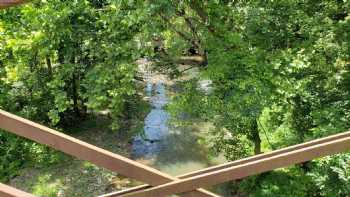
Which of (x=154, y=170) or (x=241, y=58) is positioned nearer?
(x=154, y=170)

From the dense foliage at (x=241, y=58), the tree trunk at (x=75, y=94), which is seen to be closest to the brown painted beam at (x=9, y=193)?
the dense foliage at (x=241, y=58)

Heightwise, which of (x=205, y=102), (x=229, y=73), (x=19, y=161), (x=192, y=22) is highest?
(x=192, y=22)

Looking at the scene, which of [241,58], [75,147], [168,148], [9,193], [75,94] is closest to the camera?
[9,193]

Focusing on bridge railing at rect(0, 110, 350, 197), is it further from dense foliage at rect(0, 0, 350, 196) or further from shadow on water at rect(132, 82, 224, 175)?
shadow on water at rect(132, 82, 224, 175)

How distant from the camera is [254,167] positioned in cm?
195

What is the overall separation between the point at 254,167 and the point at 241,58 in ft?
18.7

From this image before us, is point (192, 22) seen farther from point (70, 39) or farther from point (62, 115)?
point (62, 115)

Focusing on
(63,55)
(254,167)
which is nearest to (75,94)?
(63,55)

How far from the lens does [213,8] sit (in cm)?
834

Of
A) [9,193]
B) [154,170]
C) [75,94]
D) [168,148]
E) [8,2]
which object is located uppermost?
[8,2]

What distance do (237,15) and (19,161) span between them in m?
6.66

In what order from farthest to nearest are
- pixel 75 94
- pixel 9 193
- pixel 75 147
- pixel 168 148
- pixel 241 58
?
pixel 75 94
pixel 168 148
pixel 241 58
pixel 75 147
pixel 9 193

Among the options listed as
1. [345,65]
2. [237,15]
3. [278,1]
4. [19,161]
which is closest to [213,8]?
[237,15]

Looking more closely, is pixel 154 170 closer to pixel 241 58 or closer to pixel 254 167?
pixel 254 167
